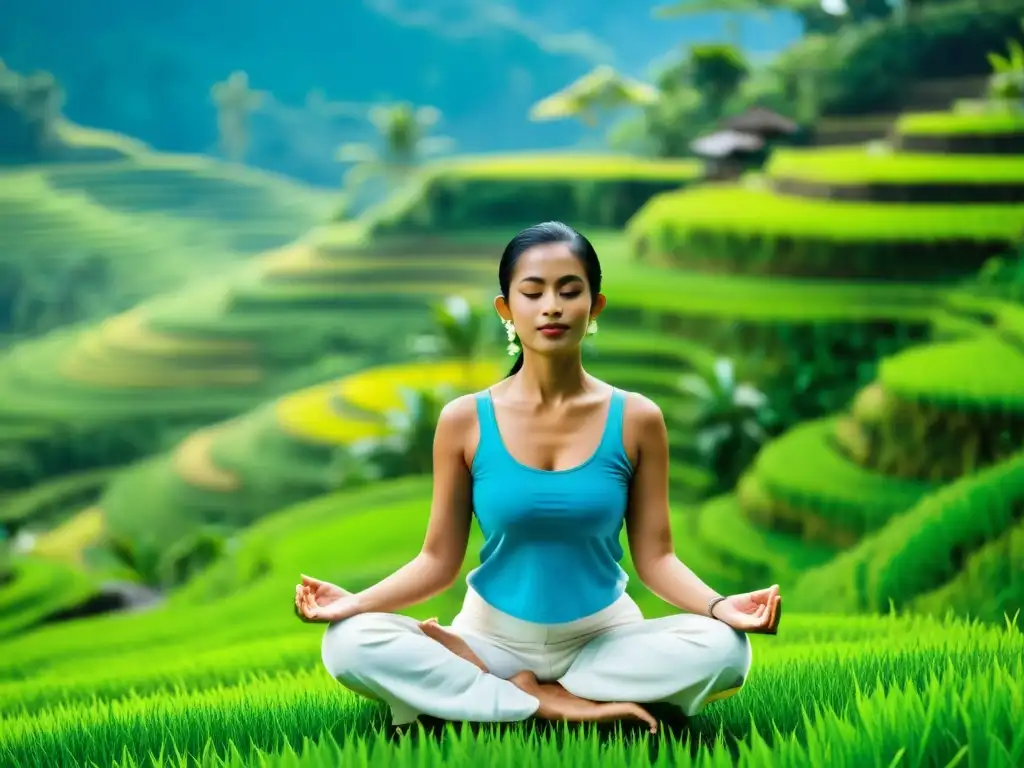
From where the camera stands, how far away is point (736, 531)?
789 cm

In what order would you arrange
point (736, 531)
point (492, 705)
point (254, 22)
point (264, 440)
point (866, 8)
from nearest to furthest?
point (492, 705) → point (736, 531) → point (264, 440) → point (866, 8) → point (254, 22)

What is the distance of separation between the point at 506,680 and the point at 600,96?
19.7 meters

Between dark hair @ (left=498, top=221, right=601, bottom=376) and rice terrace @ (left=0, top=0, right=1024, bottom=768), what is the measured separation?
0.83 meters

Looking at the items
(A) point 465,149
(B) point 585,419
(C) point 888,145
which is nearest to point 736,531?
(B) point 585,419

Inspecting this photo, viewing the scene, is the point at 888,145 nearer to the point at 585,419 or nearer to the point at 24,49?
the point at 585,419

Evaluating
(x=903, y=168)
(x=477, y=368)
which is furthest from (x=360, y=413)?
(x=903, y=168)

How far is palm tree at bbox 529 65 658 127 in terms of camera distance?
2086 cm

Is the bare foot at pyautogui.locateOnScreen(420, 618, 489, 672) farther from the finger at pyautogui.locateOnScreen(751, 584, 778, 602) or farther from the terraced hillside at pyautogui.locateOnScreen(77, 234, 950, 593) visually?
the terraced hillside at pyautogui.locateOnScreen(77, 234, 950, 593)

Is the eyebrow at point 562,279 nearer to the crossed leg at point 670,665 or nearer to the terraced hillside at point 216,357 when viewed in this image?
the crossed leg at point 670,665

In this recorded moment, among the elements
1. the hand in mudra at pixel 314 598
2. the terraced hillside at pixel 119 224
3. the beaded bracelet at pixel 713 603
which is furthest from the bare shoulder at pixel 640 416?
the terraced hillside at pixel 119 224

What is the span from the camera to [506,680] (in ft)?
8.19

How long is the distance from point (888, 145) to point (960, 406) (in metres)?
8.56

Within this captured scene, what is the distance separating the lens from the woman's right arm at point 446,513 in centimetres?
258

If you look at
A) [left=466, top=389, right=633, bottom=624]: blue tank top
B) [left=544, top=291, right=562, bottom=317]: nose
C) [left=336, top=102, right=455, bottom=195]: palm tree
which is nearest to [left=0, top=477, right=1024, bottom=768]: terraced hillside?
[left=466, top=389, right=633, bottom=624]: blue tank top
